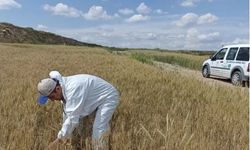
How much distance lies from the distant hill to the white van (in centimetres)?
9963

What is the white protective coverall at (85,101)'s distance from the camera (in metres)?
4.82

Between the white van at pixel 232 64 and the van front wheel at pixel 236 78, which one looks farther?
the van front wheel at pixel 236 78

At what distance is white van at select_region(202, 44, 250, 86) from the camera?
59.2ft

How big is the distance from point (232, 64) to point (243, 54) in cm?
80

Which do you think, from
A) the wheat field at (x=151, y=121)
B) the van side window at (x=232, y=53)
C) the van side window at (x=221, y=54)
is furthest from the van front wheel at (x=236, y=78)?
the wheat field at (x=151, y=121)

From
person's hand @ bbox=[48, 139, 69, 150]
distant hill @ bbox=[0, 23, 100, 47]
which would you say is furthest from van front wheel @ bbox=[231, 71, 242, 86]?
distant hill @ bbox=[0, 23, 100, 47]

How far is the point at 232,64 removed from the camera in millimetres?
19266

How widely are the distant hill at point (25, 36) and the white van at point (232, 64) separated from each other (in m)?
99.6

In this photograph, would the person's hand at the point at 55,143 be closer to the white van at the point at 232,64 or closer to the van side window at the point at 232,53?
the white van at the point at 232,64

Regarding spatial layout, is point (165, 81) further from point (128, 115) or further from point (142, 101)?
point (128, 115)

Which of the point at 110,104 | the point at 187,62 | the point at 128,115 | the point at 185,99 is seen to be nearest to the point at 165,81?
the point at 185,99

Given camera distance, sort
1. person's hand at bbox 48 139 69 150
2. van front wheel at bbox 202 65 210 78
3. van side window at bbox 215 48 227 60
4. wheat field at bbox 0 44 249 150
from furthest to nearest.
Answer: van front wheel at bbox 202 65 210 78, van side window at bbox 215 48 227 60, wheat field at bbox 0 44 249 150, person's hand at bbox 48 139 69 150

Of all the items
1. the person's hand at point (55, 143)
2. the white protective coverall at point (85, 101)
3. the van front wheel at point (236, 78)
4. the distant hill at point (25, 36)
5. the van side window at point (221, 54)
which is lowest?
the distant hill at point (25, 36)

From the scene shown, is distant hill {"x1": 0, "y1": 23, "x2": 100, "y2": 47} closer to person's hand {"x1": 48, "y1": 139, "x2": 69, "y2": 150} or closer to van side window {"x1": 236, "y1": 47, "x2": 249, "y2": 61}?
van side window {"x1": 236, "y1": 47, "x2": 249, "y2": 61}
